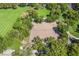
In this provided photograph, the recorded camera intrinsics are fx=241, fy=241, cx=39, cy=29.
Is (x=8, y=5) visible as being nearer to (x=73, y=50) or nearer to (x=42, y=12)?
(x=42, y=12)

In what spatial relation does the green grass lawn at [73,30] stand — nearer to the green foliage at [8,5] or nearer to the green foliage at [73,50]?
the green foliage at [73,50]

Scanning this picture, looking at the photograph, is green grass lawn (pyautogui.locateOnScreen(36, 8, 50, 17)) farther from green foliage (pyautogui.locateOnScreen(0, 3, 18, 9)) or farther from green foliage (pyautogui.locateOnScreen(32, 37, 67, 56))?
green foliage (pyautogui.locateOnScreen(32, 37, 67, 56))

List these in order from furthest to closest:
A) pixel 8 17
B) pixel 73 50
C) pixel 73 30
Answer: pixel 8 17 < pixel 73 30 < pixel 73 50

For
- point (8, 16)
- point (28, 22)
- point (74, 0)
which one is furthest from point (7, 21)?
point (74, 0)

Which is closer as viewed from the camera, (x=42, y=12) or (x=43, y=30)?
(x=43, y=30)

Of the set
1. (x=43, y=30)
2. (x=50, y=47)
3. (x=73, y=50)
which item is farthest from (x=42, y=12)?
(x=73, y=50)

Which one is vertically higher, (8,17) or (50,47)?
(8,17)

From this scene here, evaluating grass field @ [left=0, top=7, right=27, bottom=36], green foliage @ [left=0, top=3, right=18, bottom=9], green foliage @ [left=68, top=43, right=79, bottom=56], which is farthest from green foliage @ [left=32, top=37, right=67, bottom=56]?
green foliage @ [left=0, top=3, right=18, bottom=9]

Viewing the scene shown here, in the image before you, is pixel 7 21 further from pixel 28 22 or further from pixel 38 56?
pixel 38 56
